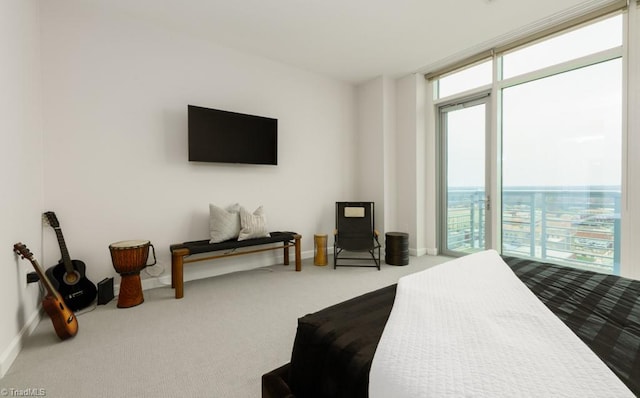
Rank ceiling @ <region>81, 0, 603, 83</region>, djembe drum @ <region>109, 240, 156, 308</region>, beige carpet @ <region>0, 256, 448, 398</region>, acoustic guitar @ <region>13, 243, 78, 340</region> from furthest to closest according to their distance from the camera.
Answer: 1. ceiling @ <region>81, 0, 603, 83</region>
2. djembe drum @ <region>109, 240, 156, 308</region>
3. acoustic guitar @ <region>13, 243, 78, 340</region>
4. beige carpet @ <region>0, 256, 448, 398</region>

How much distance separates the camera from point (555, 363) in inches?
28.1

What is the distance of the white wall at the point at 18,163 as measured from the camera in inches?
66.8

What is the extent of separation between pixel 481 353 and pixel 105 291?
3.15 meters

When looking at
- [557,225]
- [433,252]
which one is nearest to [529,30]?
[557,225]

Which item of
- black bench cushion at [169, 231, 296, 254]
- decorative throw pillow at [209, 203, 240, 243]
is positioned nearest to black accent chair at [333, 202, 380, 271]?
black bench cushion at [169, 231, 296, 254]

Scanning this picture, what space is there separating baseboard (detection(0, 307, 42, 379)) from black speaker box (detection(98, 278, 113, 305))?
1.32 ft

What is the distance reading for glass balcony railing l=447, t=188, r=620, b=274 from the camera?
290cm

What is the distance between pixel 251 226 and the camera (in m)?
3.27

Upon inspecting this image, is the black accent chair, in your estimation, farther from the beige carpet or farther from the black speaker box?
the black speaker box

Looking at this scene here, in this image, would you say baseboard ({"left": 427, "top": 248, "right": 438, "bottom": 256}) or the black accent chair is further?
baseboard ({"left": 427, "top": 248, "right": 438, "bottom": 256})

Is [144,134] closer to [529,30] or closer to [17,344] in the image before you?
[17,344]

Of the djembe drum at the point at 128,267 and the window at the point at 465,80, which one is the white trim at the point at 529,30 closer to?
the window at the point at 465,80

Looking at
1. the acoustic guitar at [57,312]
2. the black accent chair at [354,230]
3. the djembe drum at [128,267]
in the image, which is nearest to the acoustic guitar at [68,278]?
the djembe drum at [128,267]

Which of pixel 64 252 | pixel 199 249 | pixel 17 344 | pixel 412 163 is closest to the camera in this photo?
pixel 17 344
